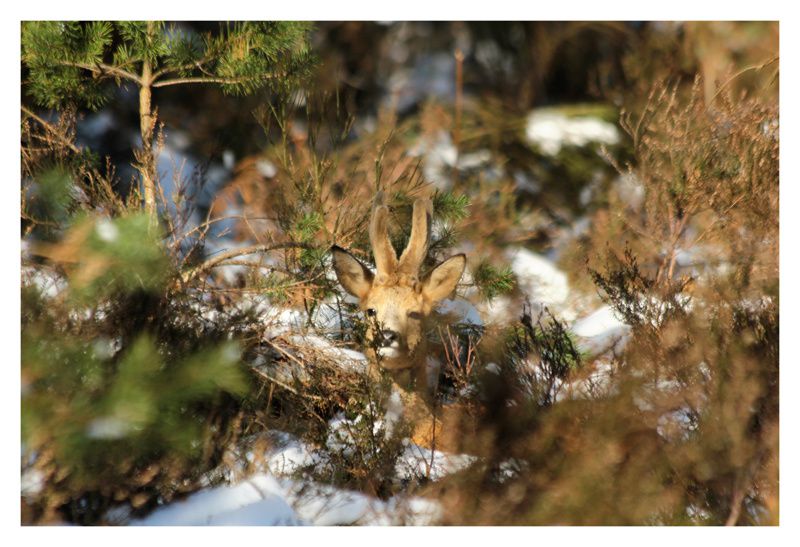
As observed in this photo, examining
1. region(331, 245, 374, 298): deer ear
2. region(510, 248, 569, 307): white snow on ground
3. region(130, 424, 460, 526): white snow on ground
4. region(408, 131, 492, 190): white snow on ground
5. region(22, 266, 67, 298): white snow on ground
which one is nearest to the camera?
region(22, 266, 67, 298): white snow on ground

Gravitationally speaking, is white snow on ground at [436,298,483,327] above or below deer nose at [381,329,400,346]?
above

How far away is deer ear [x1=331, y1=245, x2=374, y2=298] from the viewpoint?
4.12 meters

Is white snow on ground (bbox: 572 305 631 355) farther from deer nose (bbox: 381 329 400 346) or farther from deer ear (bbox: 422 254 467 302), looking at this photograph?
deer nose (bbox: 381 329 400 346)

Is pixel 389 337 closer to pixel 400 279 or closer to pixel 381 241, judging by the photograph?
pixel 400 279

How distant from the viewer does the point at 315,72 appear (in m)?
4.18

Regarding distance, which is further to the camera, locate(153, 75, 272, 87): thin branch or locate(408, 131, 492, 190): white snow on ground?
locate(408, 131, 492, 190): white snow on ground

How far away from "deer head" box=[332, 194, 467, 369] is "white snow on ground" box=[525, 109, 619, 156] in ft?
6.93

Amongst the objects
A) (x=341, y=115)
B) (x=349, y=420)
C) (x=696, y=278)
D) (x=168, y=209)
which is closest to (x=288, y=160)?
(x=341, y=115)

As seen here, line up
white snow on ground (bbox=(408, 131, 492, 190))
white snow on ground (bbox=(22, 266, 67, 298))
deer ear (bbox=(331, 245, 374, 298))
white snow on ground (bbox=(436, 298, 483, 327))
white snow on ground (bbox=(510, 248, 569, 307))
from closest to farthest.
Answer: white snow on ground (bbox=(22, 266, 67, 298)) < deer ear (bbox=(331, 245, 374, 298)) < white snow on ground (bbox=(436, 298, 483, 327)) < white snow on ground (bbox=(510, 248, 569, 307)) < white snow on ground (bbox=(408, 131, 492, 190))

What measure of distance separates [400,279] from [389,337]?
0.51 meters

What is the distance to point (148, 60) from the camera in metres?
3.77

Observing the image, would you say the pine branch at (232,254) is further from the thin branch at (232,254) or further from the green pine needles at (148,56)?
the green pine needles at (148,56)

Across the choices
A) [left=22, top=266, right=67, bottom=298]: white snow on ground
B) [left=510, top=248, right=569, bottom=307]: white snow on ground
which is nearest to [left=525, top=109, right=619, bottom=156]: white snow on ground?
[left=510, top=248, right=569, bottom=307]: white snow on ground

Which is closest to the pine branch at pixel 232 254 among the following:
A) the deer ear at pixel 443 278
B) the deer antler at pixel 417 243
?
the deer antler at pixel 417 243
